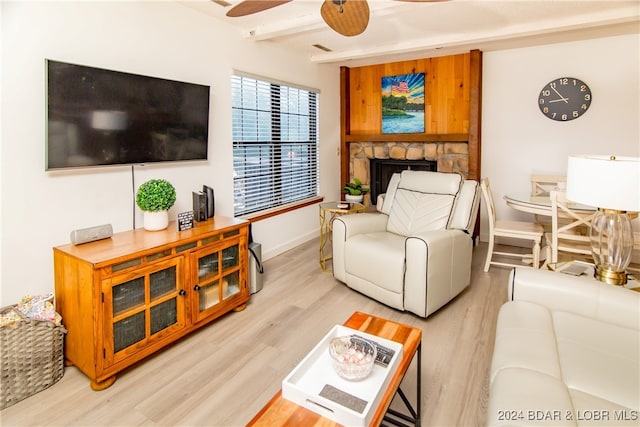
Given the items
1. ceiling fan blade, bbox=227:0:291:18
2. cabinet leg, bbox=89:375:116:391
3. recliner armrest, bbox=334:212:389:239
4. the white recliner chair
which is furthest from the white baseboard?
ceiling fan blade, bbox=227:0:291:18

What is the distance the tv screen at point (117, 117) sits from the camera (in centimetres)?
213

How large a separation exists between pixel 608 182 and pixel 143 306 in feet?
7.95

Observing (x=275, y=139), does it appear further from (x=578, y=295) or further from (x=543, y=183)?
(x=578, y=295)

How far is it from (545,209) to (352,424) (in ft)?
9.16

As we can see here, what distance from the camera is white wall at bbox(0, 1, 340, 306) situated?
2076mm

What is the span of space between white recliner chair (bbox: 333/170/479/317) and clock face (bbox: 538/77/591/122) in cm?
182

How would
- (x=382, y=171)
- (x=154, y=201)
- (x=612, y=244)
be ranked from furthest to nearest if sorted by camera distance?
(x=382, y=171) → (x=154, y=201) → (x=612, y=244)

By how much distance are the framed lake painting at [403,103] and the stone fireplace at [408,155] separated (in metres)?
0.22

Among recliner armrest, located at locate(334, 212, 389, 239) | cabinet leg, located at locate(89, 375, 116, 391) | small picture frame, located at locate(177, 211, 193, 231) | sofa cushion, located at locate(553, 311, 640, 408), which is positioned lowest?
cabinet leg, located at locate(89, 375, 116, 391)

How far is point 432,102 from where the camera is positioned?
188 inches

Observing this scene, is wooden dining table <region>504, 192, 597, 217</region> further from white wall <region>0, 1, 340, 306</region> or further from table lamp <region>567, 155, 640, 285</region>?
white wall <region>0, 1, 340, 306</region>

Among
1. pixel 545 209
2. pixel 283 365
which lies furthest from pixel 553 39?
pixel 283 365

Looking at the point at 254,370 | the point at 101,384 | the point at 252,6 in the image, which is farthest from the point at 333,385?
the point at 252,6

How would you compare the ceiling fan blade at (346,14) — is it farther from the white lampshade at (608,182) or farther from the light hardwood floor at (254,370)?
the light hardwood floor at (254,370)
